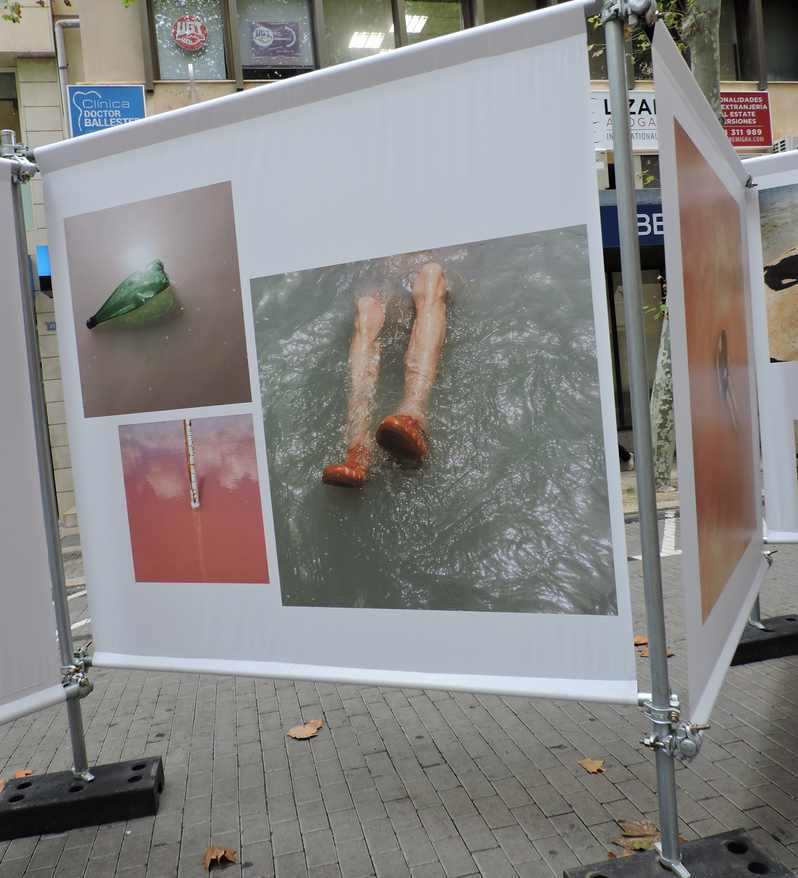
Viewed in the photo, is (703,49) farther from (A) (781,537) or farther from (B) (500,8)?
(A) (781,537)

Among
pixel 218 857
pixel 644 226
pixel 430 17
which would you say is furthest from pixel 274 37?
pixel 218 857

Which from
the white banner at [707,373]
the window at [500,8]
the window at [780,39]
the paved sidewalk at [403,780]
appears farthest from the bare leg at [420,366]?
the window at [780,39]

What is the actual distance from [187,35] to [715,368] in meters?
13.2

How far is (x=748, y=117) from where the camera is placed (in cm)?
1495

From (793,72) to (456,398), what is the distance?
16923 mm

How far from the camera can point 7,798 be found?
132 inches

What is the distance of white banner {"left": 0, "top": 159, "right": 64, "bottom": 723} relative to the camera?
3.05 metres

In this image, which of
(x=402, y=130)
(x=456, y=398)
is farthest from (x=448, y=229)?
(x=456, y=398)

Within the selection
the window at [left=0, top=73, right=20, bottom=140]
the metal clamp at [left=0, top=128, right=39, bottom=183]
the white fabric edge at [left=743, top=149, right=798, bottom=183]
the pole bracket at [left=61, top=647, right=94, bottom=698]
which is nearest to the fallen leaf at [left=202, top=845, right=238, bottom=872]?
the pole bracket at [left=61, top=647, right=94, bottom=698]

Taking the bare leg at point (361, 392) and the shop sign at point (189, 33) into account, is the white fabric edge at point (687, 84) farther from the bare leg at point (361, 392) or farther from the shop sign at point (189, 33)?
the shop sign at point (189, 33)

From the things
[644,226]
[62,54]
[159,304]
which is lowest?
[159,304]

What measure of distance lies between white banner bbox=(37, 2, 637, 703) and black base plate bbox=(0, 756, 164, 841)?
0.54 meters

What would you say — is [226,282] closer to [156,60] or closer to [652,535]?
[652,535]

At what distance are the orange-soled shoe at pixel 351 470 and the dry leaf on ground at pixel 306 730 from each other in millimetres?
1847
